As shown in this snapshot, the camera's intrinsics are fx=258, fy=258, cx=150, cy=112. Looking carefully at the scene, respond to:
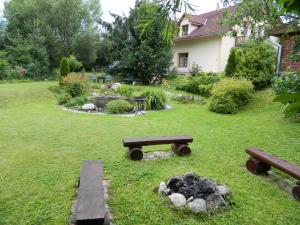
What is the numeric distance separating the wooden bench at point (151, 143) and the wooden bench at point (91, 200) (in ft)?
4.03

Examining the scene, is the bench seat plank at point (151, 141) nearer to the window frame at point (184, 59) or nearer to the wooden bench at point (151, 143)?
the wooden bench at point (151, 143)

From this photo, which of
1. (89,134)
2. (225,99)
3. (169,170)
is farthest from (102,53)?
(169,170)

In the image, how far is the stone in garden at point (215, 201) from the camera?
→ 3.23m

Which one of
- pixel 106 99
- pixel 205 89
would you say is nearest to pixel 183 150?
pixel 106 99

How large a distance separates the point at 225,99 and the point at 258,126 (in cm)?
241

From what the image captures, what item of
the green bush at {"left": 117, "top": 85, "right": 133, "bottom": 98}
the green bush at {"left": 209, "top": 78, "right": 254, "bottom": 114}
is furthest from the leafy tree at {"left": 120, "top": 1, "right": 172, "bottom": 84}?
the green bush at {"left": 209, "top": 78, "right": 254, "bottom": 114}

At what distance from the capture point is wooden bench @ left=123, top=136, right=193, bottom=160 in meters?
4.86

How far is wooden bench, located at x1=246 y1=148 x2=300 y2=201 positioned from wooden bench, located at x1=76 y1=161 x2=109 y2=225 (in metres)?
2.54

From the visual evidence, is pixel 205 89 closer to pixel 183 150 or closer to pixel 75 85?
pixel 75 85

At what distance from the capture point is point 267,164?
4.30 meters

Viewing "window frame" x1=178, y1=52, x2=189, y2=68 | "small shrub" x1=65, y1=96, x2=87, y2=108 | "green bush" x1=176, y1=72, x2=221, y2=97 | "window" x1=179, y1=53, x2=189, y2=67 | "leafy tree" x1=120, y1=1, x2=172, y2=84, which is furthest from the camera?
"window" x1=179, y1=53, x2=189, y2=67

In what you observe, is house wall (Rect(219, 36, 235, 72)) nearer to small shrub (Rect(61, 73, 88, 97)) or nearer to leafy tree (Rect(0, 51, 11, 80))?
small shrub (Rect(61, 73, 88, 97))

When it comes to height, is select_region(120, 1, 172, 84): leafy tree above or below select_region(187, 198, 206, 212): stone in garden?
above

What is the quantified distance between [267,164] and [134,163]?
2290 mm
